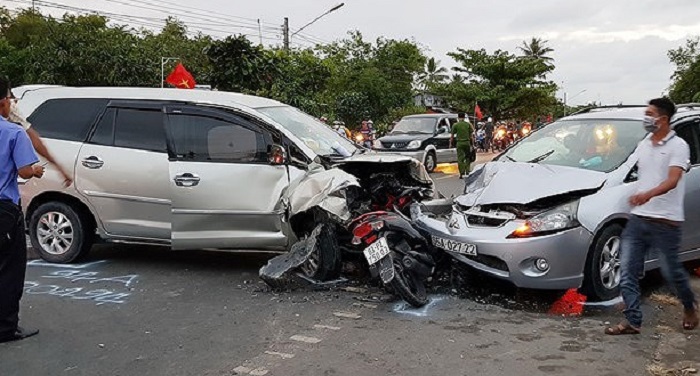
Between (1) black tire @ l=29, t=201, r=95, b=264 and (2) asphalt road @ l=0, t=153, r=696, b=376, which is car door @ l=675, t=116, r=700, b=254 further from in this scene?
(1) black tire @ l=29, t=201, r=95, b=264

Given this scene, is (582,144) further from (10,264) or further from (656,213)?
(10,264)

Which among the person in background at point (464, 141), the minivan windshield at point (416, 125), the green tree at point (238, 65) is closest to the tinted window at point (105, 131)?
the green tree at point (238, 65)

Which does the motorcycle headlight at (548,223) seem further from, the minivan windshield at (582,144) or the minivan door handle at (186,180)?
the minivan door handle at (186,180)

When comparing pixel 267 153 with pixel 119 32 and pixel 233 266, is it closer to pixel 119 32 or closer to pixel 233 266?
pixel 233 266

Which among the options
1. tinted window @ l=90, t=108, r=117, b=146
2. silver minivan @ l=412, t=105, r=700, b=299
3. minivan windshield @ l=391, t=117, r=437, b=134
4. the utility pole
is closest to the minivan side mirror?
silver minivan @ l=412, t=105, r=700, b=299

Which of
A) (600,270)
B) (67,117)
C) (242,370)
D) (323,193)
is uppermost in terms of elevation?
(67,117)

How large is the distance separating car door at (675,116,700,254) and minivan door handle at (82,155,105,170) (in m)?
5.64

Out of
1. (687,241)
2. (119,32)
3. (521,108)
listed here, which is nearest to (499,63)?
(521,108)

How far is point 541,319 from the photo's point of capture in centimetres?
521

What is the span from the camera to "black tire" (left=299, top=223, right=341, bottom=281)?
602 cm

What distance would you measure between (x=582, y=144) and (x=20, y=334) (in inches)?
203

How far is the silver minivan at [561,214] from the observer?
531 centimetres

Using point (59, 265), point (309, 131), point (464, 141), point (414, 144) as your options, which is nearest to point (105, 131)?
point (59, 265)

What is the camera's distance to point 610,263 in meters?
5.59
